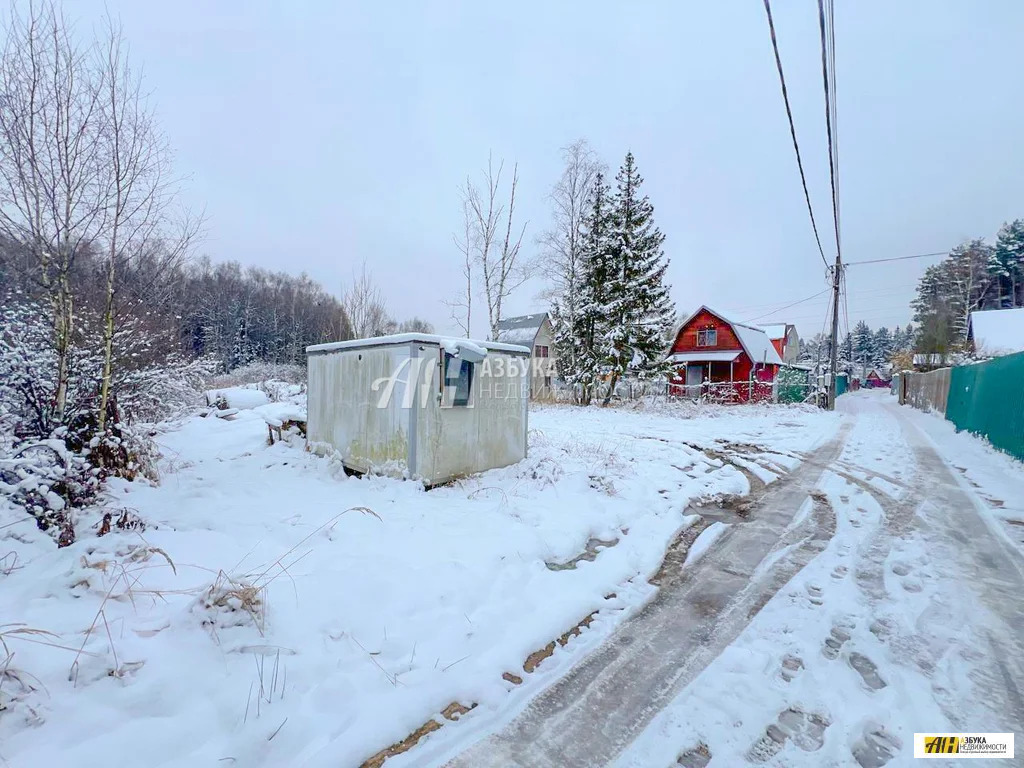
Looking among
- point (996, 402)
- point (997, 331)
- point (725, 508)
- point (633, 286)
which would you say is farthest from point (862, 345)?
point (725, 508)

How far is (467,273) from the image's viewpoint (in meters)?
17.4

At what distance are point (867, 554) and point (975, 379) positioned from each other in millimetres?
11190

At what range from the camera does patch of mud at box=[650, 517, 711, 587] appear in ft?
11.2

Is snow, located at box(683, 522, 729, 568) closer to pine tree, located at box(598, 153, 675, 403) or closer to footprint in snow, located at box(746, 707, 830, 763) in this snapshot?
footprint in snow, located at box(746, 707, 830, 763)

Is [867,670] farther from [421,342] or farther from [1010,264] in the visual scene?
[1010,264]

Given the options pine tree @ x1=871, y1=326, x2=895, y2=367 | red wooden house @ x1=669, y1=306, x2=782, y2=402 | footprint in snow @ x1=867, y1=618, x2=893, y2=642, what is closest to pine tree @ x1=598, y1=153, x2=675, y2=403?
red wooden house @ x1=669, y1=306, x2=782, y2=402

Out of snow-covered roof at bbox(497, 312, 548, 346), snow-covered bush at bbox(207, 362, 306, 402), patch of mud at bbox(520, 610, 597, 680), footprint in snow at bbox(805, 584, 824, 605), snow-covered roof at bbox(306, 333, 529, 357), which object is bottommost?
patch of mud at bbox(520, 610, 597, 680)

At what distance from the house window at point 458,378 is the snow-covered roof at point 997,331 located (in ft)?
86.2

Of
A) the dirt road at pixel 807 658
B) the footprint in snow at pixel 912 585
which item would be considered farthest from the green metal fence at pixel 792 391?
the footprint in snow at pixel 912 585

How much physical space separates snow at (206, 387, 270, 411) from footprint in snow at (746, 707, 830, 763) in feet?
45.9

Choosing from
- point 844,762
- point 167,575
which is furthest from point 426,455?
point 844,762

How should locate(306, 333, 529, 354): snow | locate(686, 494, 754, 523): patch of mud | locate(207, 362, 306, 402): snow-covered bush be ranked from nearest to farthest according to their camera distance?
locate(686, 494, 754, 523): patch of mud < locate(306, 333, 529, 354): snow < locate(207, 362, 306, 402): snow-covered bush

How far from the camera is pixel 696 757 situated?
5.74 feet

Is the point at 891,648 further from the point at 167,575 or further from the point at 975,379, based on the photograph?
the point at 975,379
